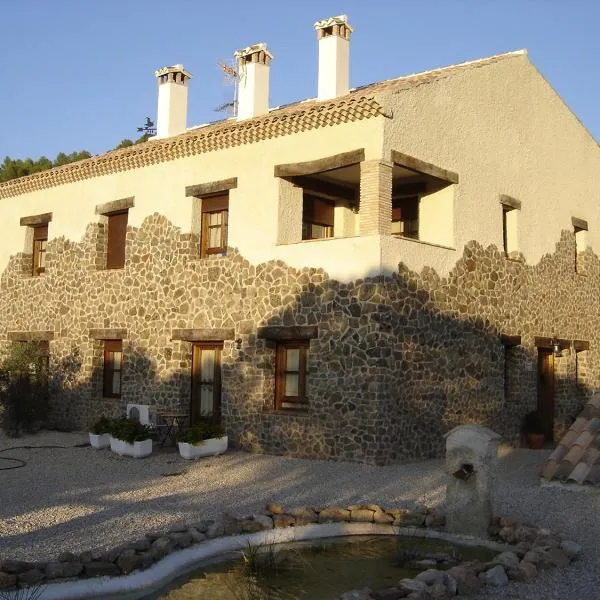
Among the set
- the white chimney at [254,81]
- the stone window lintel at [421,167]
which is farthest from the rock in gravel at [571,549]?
the white chimney at [254,81]

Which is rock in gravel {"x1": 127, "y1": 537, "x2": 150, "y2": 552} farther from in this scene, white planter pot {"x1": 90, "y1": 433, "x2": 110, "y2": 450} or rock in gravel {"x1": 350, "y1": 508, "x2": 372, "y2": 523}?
white planter pot {"x1": 90, "y1": 433, "x2": 110, "y2": 450}

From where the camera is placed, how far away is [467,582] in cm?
573

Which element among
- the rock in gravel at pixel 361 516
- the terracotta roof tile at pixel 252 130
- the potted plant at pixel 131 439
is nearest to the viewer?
the rock in gravel at pixel 361 516

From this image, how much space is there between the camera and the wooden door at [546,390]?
53.2 feet

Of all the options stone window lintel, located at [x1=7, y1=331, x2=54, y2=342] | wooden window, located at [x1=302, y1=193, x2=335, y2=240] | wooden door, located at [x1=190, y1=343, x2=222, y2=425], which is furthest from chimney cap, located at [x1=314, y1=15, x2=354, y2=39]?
stone window lintel, located at [x1=7, y1=331, x2=54, y2=342]

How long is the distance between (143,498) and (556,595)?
5220mm

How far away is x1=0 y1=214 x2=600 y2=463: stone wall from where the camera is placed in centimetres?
1191

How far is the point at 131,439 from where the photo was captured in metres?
12.7

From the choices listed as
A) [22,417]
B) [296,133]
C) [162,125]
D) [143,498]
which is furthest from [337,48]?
[22,417]

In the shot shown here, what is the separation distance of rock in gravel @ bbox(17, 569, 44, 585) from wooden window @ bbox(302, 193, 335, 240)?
9.37 metres

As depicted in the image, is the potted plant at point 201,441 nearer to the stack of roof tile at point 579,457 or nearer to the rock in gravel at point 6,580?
the stack of roof tile at point 579,457

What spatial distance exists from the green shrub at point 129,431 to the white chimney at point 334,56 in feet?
21.6

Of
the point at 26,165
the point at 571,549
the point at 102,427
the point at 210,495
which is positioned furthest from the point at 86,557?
the point at 26,165

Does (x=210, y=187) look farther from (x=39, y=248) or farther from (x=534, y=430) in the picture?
(x=534, y=430)
